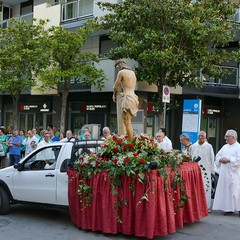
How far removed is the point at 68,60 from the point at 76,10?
18.0 ft

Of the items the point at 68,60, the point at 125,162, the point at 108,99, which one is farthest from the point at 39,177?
the point at 108,99

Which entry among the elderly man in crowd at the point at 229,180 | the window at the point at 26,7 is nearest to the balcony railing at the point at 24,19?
the window at the point at 26,7

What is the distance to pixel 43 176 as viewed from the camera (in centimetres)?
837

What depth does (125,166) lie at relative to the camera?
699 centimetres

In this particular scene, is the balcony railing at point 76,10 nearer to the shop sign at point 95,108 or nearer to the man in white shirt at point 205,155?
the shop sign at point 95,108

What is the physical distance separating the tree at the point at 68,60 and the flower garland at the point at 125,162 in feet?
35.2

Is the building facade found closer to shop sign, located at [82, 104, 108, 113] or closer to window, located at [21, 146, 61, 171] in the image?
shop sign, located at [82, 104, 108, 113]

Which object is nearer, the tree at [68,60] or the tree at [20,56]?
the tree at [68,60]

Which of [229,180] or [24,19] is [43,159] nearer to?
[229,180]

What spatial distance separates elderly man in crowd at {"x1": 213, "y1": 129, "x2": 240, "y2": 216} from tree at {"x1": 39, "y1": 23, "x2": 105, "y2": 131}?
9.98m

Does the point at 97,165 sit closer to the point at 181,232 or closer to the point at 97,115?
the point at 181,232

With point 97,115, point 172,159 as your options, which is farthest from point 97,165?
point 97,115

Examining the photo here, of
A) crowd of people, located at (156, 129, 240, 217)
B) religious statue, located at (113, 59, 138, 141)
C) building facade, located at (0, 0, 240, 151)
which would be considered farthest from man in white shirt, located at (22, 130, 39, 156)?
crowd of people, located at (156, 129, 240, 217)

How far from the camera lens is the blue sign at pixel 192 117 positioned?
15.4 metres
